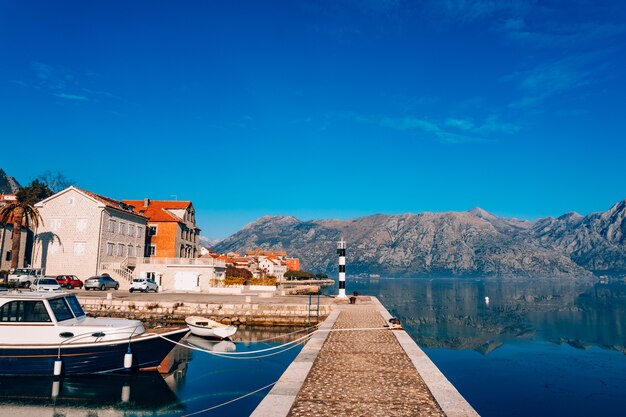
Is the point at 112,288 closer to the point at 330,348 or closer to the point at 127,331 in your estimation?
the point at 127,331

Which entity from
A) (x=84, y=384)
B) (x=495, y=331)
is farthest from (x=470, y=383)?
(x=495, y=331)

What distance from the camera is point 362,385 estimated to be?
11.4 meters

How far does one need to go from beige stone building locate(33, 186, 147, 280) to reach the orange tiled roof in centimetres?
865

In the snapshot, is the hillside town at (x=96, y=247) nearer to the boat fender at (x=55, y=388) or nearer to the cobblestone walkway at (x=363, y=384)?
the boat fender at (x=55, y=388)

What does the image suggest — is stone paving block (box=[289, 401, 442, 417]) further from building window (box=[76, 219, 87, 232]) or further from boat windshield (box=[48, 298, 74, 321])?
building window (box=[76, 219, 87, 232])

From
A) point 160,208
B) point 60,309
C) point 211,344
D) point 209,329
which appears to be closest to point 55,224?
point 160,208

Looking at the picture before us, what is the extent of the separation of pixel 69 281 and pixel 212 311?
22.5m

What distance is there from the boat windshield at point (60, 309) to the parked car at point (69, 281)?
33.3 metres

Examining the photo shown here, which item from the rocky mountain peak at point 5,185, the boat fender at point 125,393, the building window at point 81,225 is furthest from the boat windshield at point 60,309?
the rocky mountain peak at point 5,185

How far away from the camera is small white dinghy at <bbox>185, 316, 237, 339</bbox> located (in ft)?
88.8

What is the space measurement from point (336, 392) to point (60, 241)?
169 ft

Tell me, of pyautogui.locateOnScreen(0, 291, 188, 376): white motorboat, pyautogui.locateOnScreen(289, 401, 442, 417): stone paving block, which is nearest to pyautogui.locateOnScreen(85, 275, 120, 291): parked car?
pyautogui.locateOnScreen(0, 291, 188, 376): white motorboat

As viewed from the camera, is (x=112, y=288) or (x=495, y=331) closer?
(x=495, y=331)

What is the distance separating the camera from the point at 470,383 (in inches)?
720
